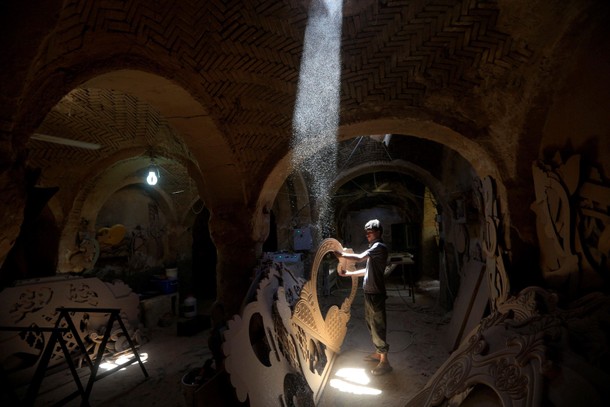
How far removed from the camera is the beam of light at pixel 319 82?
313 cm

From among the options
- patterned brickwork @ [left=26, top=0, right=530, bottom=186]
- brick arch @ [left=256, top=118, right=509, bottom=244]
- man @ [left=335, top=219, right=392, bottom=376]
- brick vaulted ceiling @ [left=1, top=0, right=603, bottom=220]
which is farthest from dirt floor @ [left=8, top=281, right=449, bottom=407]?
patterned brickwork @ [left=26, top=0, right=530, bottom=186]

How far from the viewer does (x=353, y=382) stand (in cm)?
437

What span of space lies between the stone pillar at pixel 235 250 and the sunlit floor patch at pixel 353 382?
6.34 feet

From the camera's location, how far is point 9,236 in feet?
5.33

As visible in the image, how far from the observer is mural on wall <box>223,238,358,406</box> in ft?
8.55

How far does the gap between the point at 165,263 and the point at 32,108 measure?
898 cm

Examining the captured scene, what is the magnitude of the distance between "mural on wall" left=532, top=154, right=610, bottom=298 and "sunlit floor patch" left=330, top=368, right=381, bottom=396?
268cm

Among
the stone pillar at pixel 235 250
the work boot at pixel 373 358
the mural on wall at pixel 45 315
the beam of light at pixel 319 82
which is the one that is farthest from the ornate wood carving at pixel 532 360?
the mural on wall at pixel 45 315

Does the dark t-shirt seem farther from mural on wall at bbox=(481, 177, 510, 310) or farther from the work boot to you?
mural on wall at bbox=(481, 177, 510, 310)

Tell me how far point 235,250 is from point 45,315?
3867mm

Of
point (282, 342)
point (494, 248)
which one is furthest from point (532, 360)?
point (282, 342)

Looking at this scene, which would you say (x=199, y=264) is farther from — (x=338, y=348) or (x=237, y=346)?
(x=237, y=346)

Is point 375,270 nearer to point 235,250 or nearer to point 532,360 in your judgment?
point 235,250

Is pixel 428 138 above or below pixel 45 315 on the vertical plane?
above
